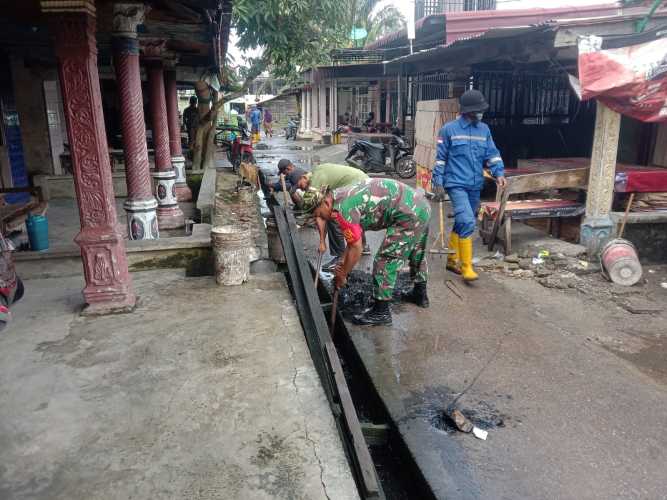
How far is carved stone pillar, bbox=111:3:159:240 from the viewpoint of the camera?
5461 millimetres

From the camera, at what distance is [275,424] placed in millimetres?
2941

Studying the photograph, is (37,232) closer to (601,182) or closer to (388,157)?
(601,182)

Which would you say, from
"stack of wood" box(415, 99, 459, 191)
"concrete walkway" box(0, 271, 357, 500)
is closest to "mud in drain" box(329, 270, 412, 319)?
"concrete walkway" box(0, 271, 357, 500)

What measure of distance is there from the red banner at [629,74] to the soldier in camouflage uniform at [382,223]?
3272mm

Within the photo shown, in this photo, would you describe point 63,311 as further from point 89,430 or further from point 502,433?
point 502,433

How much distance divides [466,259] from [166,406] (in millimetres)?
4089

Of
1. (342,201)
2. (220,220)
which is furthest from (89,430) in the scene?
(220,220)

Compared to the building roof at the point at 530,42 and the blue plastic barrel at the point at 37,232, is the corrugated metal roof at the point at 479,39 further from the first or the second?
the blue plastic barrel at the point at 37,232

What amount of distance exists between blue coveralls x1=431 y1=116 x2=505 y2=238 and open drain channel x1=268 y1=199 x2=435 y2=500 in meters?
1.90

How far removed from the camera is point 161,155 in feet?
27.0

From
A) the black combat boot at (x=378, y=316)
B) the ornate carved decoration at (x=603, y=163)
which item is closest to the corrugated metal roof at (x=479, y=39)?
the ornate carved decoration at (x=603, y=163)

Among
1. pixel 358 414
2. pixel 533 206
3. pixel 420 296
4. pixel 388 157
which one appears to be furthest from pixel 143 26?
pixel 388 157

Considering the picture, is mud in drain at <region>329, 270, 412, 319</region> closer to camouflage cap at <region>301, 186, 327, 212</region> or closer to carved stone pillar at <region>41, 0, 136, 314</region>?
camouflage cap at <region>301, 186, 327, 212</region>

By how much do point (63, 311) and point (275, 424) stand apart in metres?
2.48
